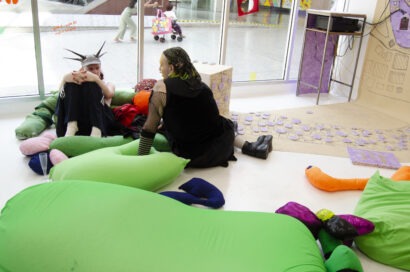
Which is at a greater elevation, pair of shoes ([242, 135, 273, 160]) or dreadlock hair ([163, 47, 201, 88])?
dreadlock hair ([163, 47, 201, 88])

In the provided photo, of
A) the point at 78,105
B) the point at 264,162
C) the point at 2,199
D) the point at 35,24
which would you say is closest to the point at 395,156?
the point at 264,162

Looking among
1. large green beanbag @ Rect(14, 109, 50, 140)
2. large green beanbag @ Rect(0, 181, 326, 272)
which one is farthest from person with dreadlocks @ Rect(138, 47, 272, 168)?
large green beanbag @ Rect(14, 109, 50, 140)

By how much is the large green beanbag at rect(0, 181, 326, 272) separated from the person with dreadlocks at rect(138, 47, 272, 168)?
0.77 m

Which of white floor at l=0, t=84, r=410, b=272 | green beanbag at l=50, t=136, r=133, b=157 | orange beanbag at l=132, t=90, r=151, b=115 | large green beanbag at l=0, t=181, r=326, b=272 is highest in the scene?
orange beanbag at l=132, t=90, r=151, b=115

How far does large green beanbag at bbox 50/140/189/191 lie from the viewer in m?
2.11

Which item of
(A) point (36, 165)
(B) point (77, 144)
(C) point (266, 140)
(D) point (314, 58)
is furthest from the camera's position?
(D) point (314, 58)

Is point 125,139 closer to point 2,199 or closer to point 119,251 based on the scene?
point 2,199

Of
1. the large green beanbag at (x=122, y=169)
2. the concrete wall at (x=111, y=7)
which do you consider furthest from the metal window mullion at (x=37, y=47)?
the large green beanbag at (x=122, y=169)

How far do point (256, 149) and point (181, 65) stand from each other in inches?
34.8

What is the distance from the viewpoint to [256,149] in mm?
2891

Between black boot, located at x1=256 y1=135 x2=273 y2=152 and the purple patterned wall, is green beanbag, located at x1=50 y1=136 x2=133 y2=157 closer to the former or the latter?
black boot, located at x1=256 y1=135 x2=273 y2=152

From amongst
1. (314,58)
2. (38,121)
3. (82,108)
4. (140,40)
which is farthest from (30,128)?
(314,58)

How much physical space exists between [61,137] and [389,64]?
11.4 ft

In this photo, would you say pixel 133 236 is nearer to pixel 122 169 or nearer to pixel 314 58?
pixel 122 169
